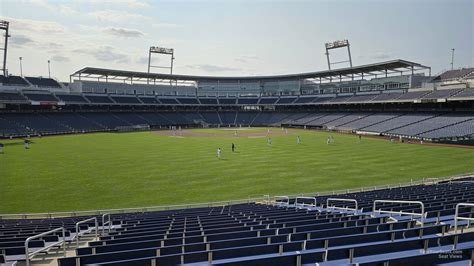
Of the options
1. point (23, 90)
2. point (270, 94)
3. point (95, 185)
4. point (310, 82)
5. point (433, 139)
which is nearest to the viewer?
point (95, 185)

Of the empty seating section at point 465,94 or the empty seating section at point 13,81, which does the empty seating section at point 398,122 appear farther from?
the empty seating section at point 13,81

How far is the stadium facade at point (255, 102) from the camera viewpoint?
61.3m

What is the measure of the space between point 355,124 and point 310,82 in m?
38.3

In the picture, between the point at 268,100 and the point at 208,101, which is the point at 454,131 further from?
the point at 208,101

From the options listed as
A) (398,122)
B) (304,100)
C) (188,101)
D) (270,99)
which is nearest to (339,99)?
(304,100)

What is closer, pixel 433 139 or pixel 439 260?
pixel 439 260

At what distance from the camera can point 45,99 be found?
79.2 m

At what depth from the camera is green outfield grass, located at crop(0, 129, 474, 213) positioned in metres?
22.0

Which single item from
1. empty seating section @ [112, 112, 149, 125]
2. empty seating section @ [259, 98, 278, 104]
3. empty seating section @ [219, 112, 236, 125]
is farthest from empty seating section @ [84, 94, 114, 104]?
empty seating section @ [259, 98, 278, 104]

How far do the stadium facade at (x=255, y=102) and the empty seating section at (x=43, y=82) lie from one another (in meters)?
0.33

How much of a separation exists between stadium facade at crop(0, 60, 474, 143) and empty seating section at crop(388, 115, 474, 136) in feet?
0.57

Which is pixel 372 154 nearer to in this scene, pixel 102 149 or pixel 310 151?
pixel 310 151

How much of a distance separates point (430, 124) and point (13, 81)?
92.8 m

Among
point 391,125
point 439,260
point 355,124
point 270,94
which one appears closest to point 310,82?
point 270,94
